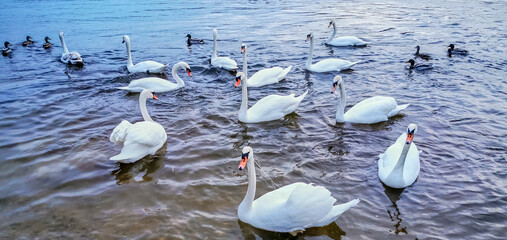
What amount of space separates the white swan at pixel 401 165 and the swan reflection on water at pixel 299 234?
1448 mm

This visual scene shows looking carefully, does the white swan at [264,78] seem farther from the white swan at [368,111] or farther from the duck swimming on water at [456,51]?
the duck swimming on water at [456,51]

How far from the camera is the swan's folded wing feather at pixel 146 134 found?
267 inches

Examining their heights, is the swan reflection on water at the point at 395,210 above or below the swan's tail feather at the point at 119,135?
below

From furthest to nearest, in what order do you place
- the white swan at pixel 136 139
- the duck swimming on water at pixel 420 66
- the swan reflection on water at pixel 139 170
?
the duck swimming on water at pixel 420 66 → the white swan at pixel 136 139 → the swan reflection on water at pixel 139 170

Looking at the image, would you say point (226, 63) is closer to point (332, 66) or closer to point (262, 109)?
point (332, 66)

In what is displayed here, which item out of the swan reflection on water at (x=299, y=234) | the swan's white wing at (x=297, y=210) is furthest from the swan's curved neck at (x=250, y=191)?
the swan reflection on water at (x=299, y=234)

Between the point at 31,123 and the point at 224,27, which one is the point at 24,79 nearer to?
the point at 31,123

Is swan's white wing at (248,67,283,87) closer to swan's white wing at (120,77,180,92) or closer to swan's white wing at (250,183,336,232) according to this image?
swan's white wing at (120,77,180,92)

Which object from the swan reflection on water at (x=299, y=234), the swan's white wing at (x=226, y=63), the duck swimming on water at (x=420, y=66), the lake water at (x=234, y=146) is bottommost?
the swan reflection on water at (x=299, y=234)

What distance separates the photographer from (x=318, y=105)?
1001 cm

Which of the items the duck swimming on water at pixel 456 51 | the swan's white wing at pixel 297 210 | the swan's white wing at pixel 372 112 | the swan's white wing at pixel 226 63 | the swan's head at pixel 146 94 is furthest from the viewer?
the duck swimming on water at pixel 456 51

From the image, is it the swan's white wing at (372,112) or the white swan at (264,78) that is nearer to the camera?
the swan's white wing at (372,112)

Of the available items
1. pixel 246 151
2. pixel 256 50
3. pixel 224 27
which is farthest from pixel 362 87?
pixel 224 27

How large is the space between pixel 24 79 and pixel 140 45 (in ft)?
21.9
